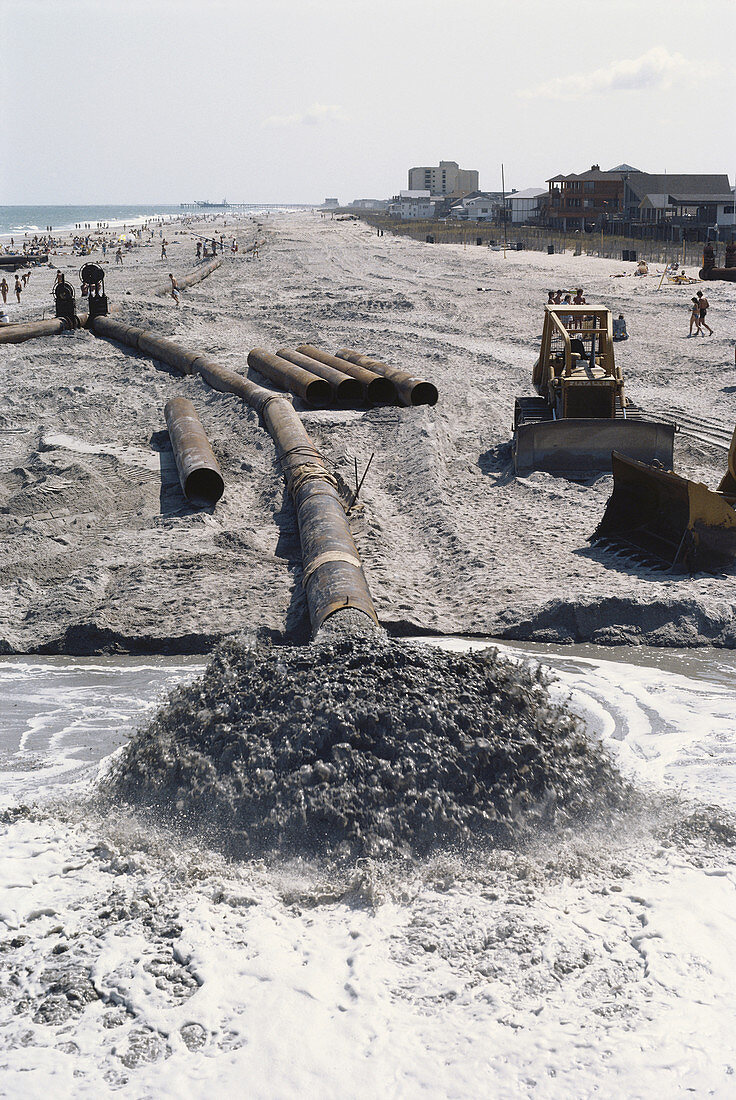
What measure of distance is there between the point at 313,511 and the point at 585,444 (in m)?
5.06

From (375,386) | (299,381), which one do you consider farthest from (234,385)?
(375,386)

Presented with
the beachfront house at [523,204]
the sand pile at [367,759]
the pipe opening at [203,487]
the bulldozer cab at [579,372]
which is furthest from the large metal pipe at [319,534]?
the beachfront house at [523,204]


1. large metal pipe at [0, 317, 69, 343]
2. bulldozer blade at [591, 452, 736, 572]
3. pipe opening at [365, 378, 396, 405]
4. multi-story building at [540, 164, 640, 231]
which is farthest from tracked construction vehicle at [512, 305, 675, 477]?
multi-story building at [540, 164, 640, 231]

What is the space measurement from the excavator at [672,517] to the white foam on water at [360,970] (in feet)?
13.4

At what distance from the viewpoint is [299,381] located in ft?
58.6

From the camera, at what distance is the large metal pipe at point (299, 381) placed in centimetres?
1773

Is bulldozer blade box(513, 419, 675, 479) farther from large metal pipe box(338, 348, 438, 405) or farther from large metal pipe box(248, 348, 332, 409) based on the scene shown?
large metal pipe box(248, 348, 332, 409)

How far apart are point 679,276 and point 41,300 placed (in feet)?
88.7

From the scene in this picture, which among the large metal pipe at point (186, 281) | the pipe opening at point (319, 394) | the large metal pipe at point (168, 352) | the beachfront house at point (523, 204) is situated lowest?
the pipe opening at point (319, 394)

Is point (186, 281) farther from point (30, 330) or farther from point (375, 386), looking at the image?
point (375, 386)

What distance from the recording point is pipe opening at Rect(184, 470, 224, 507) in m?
12.4

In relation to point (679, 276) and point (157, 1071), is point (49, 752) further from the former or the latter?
point (679, 276)

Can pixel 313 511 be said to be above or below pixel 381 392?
below

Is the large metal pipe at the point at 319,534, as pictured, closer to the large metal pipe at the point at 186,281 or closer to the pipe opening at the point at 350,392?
the pipe opening at the point at 350,392
